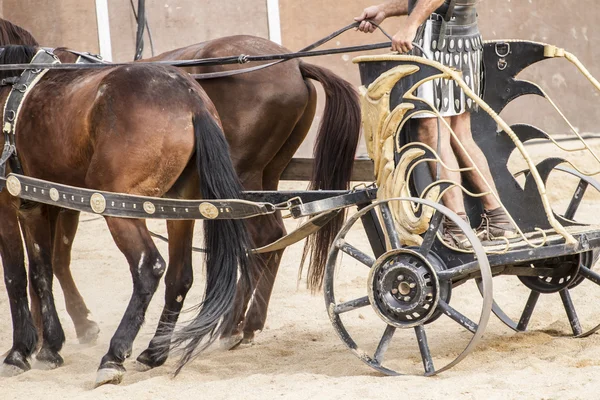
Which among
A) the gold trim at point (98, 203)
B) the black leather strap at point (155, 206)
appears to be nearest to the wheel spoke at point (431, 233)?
the black leather strap at point (155, 206)

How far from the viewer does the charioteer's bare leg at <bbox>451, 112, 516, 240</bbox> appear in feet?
12.9

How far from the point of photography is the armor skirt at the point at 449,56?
3.82 m

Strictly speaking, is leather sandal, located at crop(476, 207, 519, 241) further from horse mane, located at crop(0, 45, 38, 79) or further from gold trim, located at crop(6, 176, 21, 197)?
horse mane, located at crop(0, 45, 38, 79)

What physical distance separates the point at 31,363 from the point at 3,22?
1.95 meters

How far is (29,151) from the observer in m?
4.12

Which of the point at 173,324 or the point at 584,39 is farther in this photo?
the point at 584,39

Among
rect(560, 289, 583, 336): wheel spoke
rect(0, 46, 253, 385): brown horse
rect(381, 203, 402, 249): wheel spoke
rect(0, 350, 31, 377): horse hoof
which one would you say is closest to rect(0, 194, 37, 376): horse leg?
rect(0, 350, 31, 377): horse hoof

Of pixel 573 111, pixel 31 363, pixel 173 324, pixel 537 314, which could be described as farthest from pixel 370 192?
pixel 573 111

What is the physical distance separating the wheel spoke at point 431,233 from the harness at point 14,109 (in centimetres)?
201

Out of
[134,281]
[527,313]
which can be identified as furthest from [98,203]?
[527,313]

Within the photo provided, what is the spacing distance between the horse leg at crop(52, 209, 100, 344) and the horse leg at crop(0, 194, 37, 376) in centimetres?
52

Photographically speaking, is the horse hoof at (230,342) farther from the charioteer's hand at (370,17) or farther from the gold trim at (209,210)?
the charioteer's hand at (370,17)

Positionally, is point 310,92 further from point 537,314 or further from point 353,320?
point 537,314

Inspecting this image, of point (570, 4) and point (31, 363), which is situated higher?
point (570, 4)
